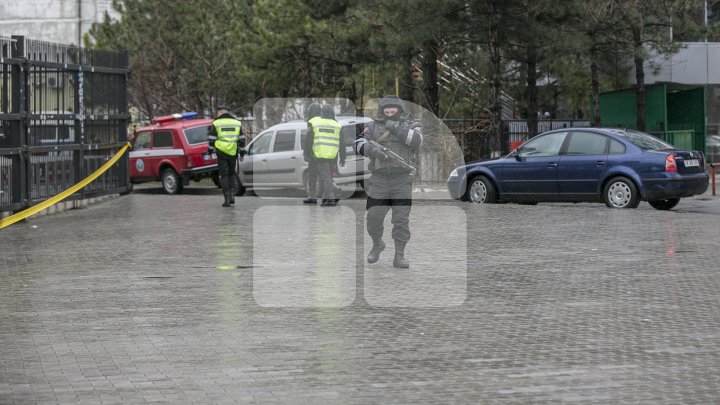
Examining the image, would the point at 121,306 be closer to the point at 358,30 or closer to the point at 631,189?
the point at 631,189

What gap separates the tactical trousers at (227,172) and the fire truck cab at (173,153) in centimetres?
682

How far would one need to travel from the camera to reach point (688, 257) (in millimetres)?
13844

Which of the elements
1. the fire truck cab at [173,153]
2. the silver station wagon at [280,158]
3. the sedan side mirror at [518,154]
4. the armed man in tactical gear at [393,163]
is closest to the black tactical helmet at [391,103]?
the armed man in tactical gear at [393,163]

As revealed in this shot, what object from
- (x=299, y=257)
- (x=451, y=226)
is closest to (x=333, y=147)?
(x=451, y=226)

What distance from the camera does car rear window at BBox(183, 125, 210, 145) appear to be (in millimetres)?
28891

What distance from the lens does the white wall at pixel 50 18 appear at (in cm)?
6081

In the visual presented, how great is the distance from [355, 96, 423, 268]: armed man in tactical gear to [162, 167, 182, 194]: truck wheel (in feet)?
54.0

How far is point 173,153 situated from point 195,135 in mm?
665

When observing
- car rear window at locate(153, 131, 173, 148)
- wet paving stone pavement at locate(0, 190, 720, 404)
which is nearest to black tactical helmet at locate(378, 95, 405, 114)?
wet paving stone pavement at locate(0, 190, 720, 404)

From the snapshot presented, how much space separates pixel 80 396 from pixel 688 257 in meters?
8.53

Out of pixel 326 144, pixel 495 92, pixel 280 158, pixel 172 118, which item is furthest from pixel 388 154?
pixel 495 92

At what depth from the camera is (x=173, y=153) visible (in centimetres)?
2883

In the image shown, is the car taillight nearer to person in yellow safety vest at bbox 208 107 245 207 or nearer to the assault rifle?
person in yellow safety vest at bbox 208 107 245 207

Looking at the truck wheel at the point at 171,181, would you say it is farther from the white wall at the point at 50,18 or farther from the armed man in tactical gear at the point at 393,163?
the white wall at the point at 50,18
